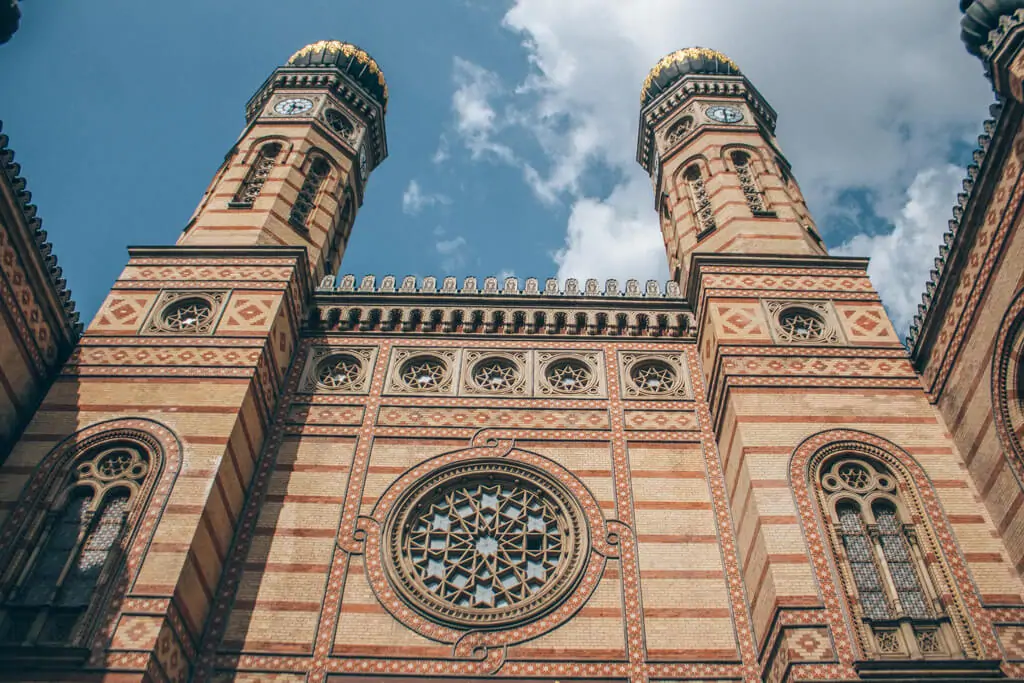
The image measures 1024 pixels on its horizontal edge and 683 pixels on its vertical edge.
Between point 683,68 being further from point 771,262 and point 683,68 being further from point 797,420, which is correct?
point 797,420

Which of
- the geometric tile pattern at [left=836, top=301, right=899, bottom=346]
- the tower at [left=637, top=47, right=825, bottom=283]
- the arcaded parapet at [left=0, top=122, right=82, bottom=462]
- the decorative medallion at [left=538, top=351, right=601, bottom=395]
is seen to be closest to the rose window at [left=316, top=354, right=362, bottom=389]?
the decorative medallion at [left=538, top=351, right=601, bottom=395]

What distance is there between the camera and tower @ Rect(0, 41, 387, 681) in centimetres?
801

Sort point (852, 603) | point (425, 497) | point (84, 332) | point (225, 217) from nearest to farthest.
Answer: point (852, 603) < point (425, 497) < point (84, 332) < point (225, 217)

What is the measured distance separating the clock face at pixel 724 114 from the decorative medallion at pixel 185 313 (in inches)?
402

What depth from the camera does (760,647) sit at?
855 cm

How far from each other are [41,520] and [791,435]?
8439 mm

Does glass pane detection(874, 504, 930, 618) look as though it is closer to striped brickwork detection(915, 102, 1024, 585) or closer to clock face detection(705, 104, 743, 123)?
striped brickwork detection(915, 102, 1024, 585)

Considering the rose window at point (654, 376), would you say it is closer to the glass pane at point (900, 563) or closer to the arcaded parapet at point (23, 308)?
the glass pane at point (900, 563)

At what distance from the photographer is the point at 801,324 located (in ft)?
38.4

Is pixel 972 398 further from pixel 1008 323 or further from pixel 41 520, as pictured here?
pixel 41 520

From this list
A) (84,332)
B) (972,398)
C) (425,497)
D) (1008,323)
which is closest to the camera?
(1008,323)

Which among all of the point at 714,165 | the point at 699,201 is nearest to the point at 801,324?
the point at 699,201

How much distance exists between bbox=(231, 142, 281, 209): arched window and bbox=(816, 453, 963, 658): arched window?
10.1m

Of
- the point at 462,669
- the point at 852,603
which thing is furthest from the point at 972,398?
the point at 462,669
